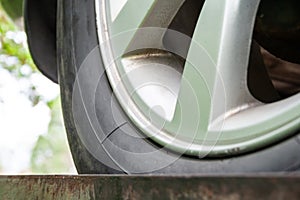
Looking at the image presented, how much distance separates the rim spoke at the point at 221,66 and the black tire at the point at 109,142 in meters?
0.08

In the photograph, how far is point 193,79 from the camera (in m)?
0.85

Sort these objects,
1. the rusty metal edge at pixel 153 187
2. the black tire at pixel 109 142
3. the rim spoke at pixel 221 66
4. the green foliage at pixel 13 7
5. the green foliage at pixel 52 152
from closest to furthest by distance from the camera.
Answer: the rusty metal edge at pixel 153 187 → the black tire at pixel 109 142 → the rim spoke at pixel 221 66 → the green foliage at pixel 13 7 → the green foliage at pixel 52 152

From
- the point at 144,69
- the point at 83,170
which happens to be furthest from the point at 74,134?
the point at 144,69

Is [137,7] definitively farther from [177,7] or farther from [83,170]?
[83,170]

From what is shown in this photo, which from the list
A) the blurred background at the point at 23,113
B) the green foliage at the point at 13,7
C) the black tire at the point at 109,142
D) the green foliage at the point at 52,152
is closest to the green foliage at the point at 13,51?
the blurred background at the point at 23,113

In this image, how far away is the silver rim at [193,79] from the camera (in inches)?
29.0

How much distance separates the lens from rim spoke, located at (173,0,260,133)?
2.67ft

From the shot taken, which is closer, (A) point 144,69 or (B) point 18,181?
(B) point 18,181

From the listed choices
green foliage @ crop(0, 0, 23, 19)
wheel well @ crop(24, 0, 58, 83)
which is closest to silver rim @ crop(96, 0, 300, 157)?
wheel well @ crop(24, 0, 58, 83)

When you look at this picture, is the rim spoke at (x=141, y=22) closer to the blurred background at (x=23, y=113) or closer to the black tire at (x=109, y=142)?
the black tire at (x=109, y=142)

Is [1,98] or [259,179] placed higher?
[259,179]

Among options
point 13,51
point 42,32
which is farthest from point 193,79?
point 13,51

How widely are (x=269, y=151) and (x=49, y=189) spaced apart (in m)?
0.36

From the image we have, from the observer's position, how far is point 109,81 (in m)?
0.96
